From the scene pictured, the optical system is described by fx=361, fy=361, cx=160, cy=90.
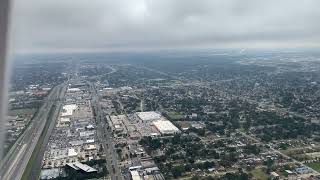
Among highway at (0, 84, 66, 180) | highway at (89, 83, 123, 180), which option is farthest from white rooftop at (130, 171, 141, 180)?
highway at (0, 84, 66, 180)

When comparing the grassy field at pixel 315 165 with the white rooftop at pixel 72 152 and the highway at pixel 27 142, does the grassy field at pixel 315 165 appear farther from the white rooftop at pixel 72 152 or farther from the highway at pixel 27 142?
the highway at pixel 27 142

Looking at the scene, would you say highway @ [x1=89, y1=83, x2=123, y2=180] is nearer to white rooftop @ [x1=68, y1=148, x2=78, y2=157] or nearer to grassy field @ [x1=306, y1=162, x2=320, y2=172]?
white rooftop @ [x1=68, y1=148, x2=78, y2=157]

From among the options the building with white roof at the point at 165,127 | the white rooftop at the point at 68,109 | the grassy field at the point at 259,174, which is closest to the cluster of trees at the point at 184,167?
the grassy field at the point at 259,174

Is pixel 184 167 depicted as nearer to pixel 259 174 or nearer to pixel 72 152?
pixel 259 174

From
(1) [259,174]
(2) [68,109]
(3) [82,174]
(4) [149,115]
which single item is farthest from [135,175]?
(2) [68,109]

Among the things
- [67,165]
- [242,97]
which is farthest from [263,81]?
[67,165]
